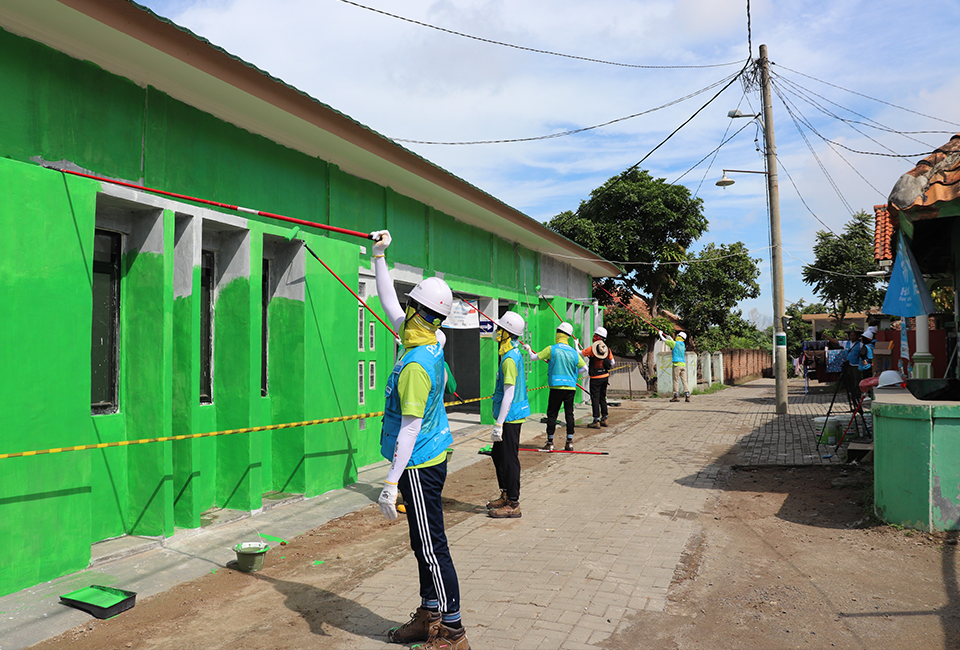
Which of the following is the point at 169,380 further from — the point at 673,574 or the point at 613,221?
the point at 613,221

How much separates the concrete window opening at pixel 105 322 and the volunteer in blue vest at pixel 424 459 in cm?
303

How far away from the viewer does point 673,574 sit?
16.7 feet

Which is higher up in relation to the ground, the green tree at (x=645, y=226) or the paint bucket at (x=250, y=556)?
the green tree at (x=645, y=226)

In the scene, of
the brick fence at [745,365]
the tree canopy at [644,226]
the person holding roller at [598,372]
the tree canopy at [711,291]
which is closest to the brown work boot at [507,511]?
the person holding roller at [598,372]

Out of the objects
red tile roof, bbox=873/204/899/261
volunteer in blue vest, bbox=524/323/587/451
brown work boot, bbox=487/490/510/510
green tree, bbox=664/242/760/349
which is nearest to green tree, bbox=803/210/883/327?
green tree, bbox=664/242/760/349

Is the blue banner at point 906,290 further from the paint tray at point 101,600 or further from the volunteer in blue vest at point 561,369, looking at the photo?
the paint tray at point 101,600

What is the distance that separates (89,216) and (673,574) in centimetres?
527

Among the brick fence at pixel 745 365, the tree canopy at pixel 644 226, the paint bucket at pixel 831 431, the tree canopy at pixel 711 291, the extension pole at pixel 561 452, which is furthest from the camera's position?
the brick fence at pixel 745 365

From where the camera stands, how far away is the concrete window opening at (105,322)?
561 centimetres

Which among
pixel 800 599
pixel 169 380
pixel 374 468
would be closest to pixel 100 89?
pixel 169 380

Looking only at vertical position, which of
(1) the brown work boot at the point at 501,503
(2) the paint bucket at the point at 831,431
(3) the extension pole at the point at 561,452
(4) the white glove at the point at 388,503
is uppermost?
(4) the white glove at the point at 388,503

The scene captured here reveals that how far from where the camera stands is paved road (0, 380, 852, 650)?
164 inches

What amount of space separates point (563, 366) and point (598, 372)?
374 cm

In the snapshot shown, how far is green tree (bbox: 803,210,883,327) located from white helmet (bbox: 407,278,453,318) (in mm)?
26206
